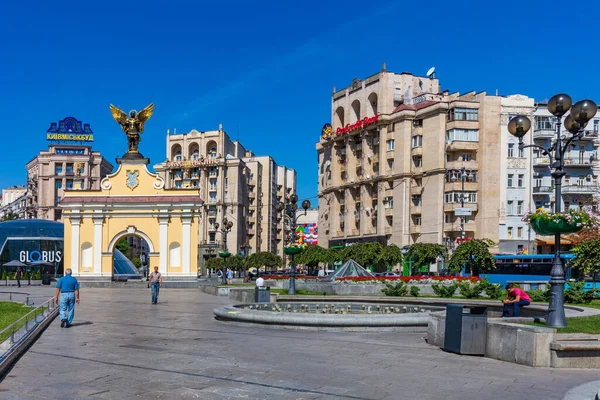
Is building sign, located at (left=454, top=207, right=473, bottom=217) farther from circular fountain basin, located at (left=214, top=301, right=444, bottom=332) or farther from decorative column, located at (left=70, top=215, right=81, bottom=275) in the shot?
circular fountain basin, located at (left=214, top=301, right=444, bottom=332)

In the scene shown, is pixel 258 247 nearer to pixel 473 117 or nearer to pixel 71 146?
pixel 71 146

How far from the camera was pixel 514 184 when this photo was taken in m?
59.1

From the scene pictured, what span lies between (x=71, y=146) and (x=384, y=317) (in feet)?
332

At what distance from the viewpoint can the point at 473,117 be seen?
59281 mm

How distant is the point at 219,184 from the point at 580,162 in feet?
164

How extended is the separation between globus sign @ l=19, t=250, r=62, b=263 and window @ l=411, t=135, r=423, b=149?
3658cm

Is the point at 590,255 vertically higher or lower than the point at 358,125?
lower

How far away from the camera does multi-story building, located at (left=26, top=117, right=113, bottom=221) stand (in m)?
104

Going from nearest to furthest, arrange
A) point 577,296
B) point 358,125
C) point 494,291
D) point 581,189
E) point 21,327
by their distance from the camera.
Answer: point 21,327, point 577,296, point 494,291, point 581,189, point 358,125

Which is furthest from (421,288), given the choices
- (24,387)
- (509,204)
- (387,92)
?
(387,92)

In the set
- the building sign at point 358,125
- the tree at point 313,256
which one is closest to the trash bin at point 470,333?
the tree at point 313,256

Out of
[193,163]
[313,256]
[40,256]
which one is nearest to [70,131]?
[193,163]

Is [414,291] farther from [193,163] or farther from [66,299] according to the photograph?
[193,163]

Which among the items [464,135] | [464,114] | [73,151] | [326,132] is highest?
[73,151]
